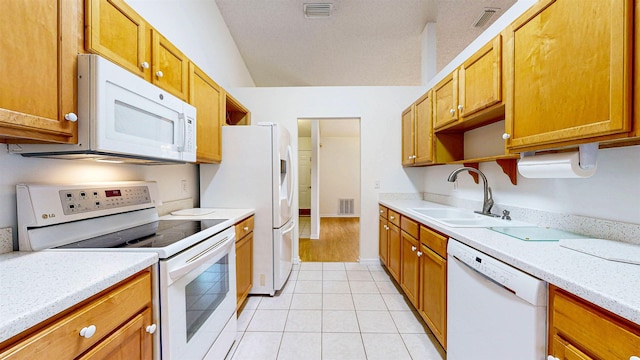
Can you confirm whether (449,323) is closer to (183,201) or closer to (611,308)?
(611,308)

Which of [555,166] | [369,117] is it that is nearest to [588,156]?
[555,166]

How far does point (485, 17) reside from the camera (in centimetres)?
263

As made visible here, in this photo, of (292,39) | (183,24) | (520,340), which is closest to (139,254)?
(520,340)

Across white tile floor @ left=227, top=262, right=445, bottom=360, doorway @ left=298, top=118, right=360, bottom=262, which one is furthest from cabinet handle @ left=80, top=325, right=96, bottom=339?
doorway @ left=298, top=118, right=360, bottom=262

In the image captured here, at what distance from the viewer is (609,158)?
112 cm

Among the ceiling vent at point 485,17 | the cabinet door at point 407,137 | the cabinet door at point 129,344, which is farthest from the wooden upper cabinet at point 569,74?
the cabinet door at point 129,344

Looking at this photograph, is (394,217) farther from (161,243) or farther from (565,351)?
(161,243)

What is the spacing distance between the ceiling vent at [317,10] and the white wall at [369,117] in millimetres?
812

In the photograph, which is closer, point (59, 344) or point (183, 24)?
point (59, 344)

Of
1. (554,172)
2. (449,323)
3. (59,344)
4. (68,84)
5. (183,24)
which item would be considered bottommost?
(449,323)

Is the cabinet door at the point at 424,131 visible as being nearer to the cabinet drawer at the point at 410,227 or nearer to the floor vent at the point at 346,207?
the cabinet drawer at the point at 410,227

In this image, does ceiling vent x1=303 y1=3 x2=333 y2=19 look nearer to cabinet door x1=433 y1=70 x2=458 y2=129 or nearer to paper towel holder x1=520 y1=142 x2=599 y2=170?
cabinet door x1=433 y1=70 x2=458 y2=129

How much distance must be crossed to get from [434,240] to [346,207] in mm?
5552

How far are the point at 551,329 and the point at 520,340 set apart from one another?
0.12 m
